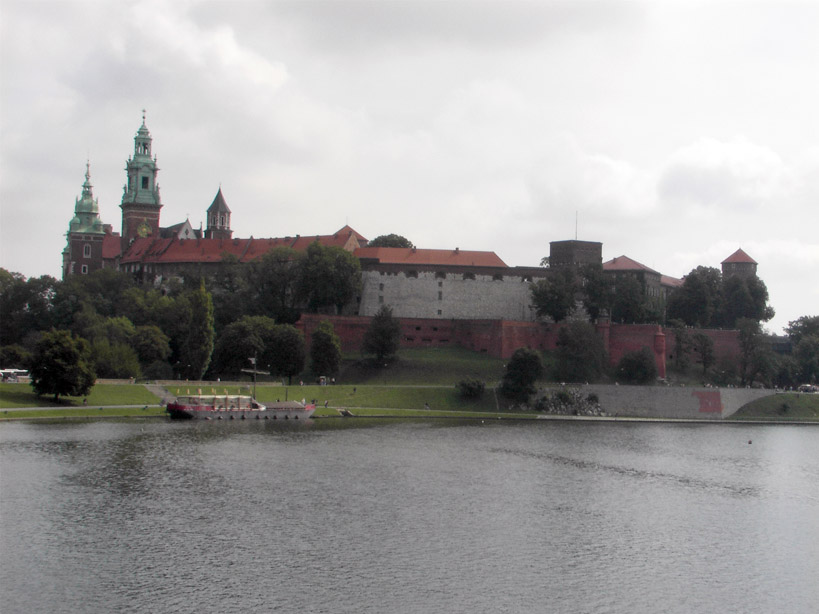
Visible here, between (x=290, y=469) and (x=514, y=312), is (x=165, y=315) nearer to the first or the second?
(x=514, y=312)

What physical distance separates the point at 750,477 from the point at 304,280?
4347 cm

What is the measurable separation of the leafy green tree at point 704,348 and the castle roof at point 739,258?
3019 centimetres

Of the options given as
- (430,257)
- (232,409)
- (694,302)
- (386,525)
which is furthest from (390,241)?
(386,525)

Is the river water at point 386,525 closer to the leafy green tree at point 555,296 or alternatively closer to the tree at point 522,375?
the tree at point 522,375

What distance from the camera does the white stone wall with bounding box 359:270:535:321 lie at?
82.6 meters

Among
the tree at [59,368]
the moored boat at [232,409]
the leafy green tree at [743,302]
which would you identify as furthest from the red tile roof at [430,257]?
the tree at [59,368]

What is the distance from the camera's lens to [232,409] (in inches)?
2108

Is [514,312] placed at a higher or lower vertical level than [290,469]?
higher

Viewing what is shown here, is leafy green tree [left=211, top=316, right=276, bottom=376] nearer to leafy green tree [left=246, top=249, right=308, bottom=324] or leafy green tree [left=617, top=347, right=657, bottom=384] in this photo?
leafy green tree [left=246, top=249, right=308, bottom=324]

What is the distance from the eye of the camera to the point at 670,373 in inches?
2889

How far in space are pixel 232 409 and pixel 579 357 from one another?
25.6 meters

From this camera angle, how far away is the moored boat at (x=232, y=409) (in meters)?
51.4

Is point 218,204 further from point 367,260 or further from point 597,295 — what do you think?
point 597,295

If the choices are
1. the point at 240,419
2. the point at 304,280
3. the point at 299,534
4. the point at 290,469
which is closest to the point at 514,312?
the point at 304,280
